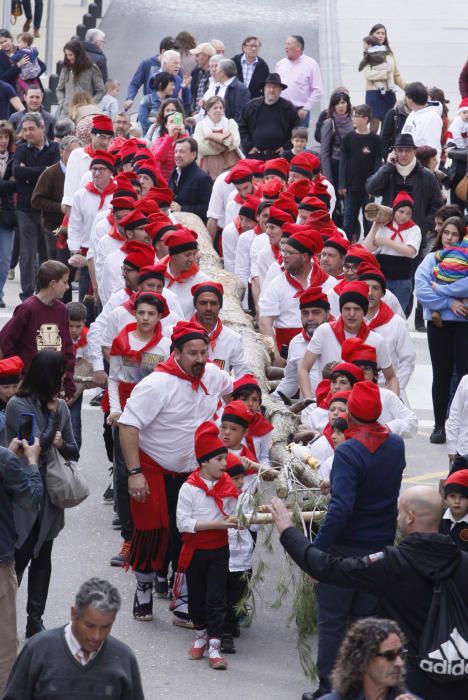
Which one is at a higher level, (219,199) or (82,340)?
(219,199)

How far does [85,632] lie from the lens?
606 cm

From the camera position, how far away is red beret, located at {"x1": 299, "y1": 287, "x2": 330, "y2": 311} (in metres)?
11.5

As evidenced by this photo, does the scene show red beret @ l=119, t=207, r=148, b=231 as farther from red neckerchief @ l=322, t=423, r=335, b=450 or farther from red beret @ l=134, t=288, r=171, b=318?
red neckerchief @ l=322, t=423, r=335, b=450

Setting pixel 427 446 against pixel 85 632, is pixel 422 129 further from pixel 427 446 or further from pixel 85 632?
pixel 85 632

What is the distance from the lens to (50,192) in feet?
53.5

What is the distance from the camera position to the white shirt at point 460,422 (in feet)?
35.1

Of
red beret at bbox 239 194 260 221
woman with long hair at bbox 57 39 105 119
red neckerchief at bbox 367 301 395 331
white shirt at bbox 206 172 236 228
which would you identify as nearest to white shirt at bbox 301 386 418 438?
red neckerchief at bbox 367 301 395 331

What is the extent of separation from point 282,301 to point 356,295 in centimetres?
191

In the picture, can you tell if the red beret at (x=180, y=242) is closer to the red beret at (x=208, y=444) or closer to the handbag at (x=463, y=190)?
the red beret at (x=208, y=444)

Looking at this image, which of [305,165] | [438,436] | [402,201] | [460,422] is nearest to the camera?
[460,422]

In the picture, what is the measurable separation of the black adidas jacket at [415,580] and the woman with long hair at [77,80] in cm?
1498

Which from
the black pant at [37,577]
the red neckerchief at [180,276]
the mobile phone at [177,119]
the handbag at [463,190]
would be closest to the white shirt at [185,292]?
→ the red neckerchief at [180,276]

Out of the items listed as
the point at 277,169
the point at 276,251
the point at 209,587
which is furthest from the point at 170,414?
the point at 277,169

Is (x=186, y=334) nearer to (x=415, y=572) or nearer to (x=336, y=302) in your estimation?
(x=415, y=572)
